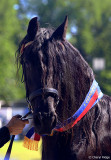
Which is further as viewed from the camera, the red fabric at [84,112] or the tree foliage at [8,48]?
the tree foliage at [8,48]

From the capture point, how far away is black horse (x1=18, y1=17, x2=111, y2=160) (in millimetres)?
2566

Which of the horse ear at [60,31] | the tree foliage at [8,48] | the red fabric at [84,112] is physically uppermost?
the tree foliage at [8,48]

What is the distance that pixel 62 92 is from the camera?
8.65 ft

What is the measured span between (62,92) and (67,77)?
14 centimetres

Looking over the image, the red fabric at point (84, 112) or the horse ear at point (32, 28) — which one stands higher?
the horse ear at point (32, 28)

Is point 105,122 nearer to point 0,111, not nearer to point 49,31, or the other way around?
point 49,31

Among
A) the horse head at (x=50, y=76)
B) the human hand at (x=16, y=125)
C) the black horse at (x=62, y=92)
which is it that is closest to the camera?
the horse head at (x=50, y=76)

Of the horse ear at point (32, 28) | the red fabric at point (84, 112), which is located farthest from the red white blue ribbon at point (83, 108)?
the horse ear at point (32, 28)

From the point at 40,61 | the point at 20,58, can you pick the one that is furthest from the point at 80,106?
the point at 20,58

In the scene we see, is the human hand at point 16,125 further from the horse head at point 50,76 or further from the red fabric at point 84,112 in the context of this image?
the red fabric at point 84,112

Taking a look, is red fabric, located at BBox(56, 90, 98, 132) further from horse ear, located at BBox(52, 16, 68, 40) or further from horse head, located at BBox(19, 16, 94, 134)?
horse ear, located at BBox(52, 16, 68, 40)

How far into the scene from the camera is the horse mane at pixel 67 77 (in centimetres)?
262

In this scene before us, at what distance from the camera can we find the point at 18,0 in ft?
107

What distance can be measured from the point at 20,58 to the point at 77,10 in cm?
2552
